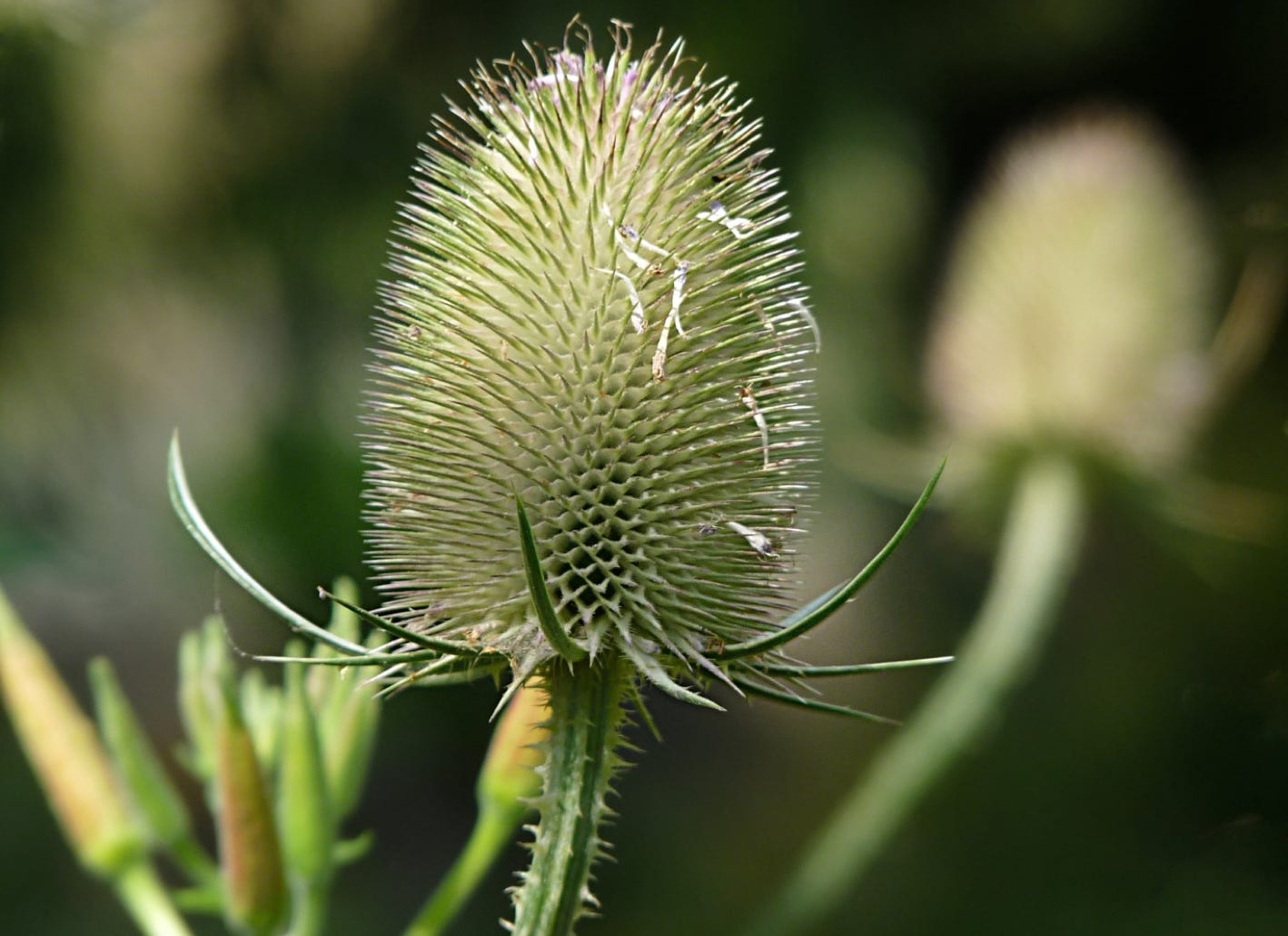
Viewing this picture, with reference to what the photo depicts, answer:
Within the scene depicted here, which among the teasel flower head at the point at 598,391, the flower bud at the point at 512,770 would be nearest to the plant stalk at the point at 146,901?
the flower bud at the point at 512,770

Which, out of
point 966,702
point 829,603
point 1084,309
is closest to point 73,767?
point 829,603

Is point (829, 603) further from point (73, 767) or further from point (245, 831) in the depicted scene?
point (73, 767)

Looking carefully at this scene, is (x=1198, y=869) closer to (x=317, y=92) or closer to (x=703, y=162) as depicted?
(x=703, y=162)

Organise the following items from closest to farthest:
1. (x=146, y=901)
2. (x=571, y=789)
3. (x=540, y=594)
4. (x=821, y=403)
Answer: (x=540, y=594) → (x=571, y=789) → (x=146, y=901) → (x=821, y=403)

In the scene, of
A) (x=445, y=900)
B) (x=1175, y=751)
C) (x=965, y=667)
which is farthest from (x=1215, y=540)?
(x=445, y=900)

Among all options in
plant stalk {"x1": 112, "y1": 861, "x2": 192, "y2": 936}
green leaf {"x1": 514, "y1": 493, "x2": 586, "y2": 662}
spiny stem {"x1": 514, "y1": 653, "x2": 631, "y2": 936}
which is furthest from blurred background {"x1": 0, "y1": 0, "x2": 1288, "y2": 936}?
green leaf {"x1": 514, "y1": 493, "x2": 586, "y2": 662}

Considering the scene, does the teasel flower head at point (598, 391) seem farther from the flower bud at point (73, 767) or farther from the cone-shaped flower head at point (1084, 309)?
the cone-shaped flower head at point (1084, 309)

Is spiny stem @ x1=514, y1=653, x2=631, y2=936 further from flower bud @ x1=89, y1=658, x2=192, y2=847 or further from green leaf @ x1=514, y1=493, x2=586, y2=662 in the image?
flower bud @ x1=89, y1=658, x2=192, y2=847
